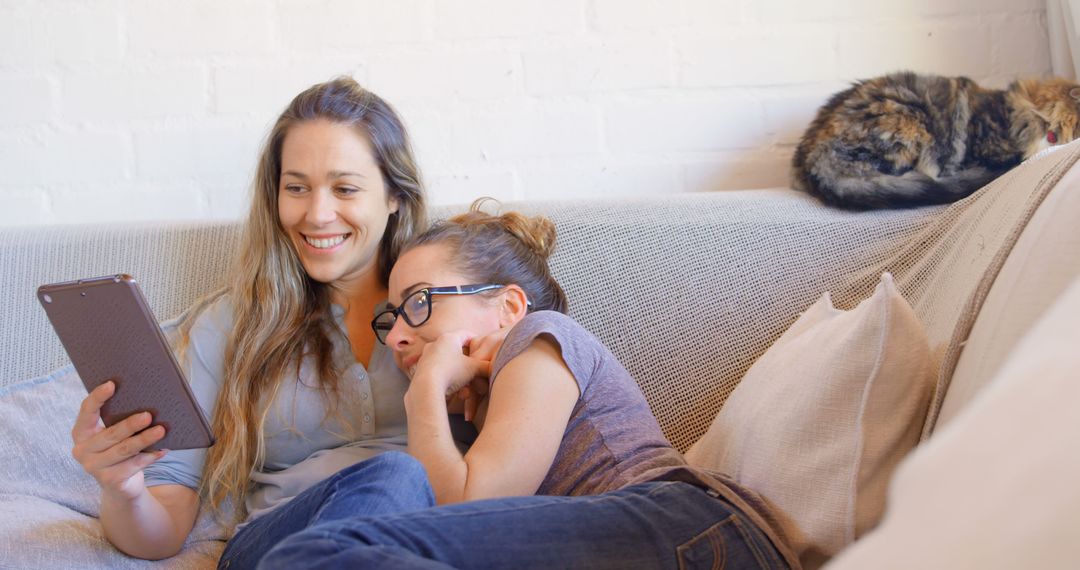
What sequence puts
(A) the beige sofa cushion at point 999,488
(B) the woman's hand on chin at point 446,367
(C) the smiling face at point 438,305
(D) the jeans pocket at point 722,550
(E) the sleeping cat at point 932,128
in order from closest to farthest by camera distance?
(A) the beige sofa cushion at point 999,488 < (D) the jeans pocket at point 722,550 < (B) the woman's hand on chin at point 446,367 < (C) the smiling face at point 438,305 < (E) the sleeping cat at point 932,128

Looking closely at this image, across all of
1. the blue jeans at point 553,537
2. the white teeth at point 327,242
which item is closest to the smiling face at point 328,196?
the white teeth at point 327,242

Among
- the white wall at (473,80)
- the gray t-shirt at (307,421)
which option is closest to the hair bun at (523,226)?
the gray t-shirt at (307,421)

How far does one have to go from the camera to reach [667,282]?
66.1 inches

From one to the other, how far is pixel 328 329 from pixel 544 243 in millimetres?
365

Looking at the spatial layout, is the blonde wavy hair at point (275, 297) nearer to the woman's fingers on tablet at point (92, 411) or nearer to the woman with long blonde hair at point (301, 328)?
the woman with long blonde hair at point (301, 328)

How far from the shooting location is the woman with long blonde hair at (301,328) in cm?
146

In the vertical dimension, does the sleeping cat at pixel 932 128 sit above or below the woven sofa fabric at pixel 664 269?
above

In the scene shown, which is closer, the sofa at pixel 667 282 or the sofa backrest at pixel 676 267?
the sofa at pixel 667 282

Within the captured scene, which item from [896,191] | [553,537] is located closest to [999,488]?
[553,537]

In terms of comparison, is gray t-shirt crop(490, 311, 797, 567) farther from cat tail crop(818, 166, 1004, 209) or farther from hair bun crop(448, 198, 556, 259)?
cat tail crop(818, 166, 1004, 209)

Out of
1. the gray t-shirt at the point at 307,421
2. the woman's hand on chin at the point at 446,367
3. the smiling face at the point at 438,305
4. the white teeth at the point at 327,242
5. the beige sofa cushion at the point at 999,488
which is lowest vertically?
the gray t-shirt at the point at 307,421

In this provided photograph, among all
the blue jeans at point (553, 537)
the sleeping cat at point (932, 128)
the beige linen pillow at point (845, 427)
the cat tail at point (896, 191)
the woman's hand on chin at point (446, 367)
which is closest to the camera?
the blue jeans at point (553, 537)

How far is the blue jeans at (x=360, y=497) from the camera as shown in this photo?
1.08 m

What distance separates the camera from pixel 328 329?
1.60 m
